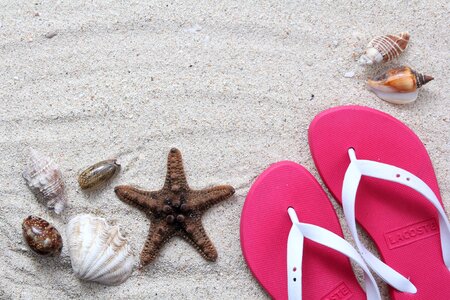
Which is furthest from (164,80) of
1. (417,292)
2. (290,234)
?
(417,292)

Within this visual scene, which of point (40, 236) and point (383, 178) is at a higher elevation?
point (383, 178)

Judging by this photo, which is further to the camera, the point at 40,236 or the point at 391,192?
the point at 391,192

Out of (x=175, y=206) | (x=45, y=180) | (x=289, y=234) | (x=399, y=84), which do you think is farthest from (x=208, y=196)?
(x=399, y=84)

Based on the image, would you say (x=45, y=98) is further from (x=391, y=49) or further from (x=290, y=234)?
(x=391, y=49)

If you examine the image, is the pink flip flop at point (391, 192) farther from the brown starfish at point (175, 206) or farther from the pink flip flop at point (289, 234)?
the brown starfish at point (175, 206)

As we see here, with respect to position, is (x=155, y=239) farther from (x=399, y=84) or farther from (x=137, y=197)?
(x=399, y=84)

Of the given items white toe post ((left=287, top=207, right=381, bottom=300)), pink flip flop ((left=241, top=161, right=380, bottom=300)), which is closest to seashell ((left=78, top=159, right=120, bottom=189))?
pink flip flop ((left=241, top=161, right=380, bottom=300))
